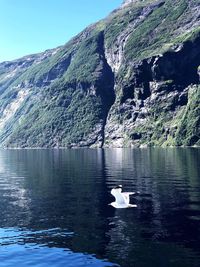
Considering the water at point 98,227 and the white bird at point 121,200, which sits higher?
the white bird at point 121,200

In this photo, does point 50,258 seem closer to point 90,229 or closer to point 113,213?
point 90,229

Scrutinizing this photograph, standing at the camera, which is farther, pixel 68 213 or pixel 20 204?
pixel 20 204

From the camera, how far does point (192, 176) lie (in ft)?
325

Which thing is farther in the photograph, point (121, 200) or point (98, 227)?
point (121, 200)

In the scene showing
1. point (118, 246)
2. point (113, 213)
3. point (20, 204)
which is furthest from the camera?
point (20, 204)

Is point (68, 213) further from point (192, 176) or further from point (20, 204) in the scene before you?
point (192, 176)

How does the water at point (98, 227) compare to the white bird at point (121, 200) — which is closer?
the water at point (98, 227)

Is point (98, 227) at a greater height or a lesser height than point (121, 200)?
lesser

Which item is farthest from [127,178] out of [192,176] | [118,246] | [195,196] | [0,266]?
[0,266]

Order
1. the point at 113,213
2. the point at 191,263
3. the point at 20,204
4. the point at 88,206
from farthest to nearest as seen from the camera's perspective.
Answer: the point at 20,204 < the point at 88,206 < the point at 113,213 < the point at 191,263

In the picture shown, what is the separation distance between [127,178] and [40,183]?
70.2ft

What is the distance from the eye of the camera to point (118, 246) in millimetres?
40719

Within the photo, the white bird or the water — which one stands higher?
the white bird

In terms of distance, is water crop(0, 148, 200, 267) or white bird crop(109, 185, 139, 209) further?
white bird crop(109, 185, 139, 209)
